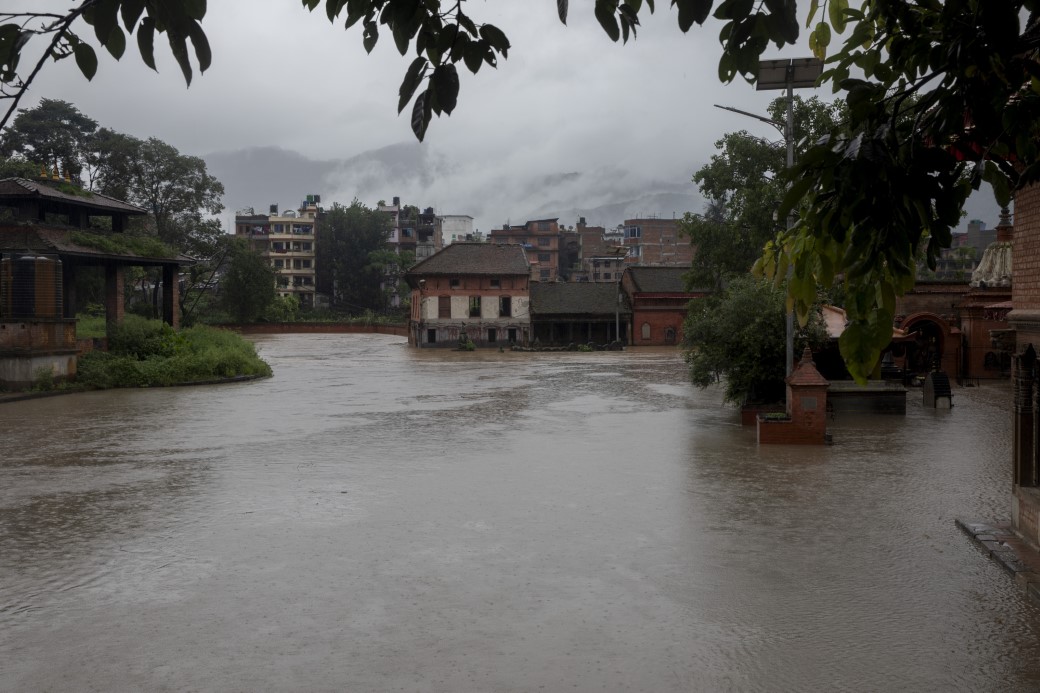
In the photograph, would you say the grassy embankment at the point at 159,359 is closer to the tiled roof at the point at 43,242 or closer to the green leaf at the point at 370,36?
the tiled roof at the point at 43,242

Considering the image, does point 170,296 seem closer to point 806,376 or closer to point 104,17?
point 806,376

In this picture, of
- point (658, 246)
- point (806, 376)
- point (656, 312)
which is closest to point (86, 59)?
point (806, 376)

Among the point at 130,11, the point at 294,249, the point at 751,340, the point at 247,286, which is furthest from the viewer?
the point at 294,249

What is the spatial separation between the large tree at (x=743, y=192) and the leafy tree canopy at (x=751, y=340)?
10850mm

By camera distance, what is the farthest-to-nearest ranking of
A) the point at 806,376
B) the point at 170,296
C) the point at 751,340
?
the point at 170,296 < the point at 751,340 < the point at 806,376

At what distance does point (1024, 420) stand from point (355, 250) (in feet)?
293

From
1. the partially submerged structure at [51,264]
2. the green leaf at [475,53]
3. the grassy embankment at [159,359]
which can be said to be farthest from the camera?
the grassy embankment at [159,359]

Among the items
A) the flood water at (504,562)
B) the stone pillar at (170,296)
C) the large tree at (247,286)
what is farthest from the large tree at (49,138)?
the flood water at (504,562)

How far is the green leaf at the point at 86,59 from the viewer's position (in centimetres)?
345

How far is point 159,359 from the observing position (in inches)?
1250

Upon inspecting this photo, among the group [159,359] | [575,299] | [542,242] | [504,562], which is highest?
[542,242]

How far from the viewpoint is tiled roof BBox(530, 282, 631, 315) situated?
63656 mm

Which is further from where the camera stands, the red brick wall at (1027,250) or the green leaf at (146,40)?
the red brick wall at (1027,250)

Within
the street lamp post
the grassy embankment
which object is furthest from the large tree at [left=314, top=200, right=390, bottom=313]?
the street lamp post
